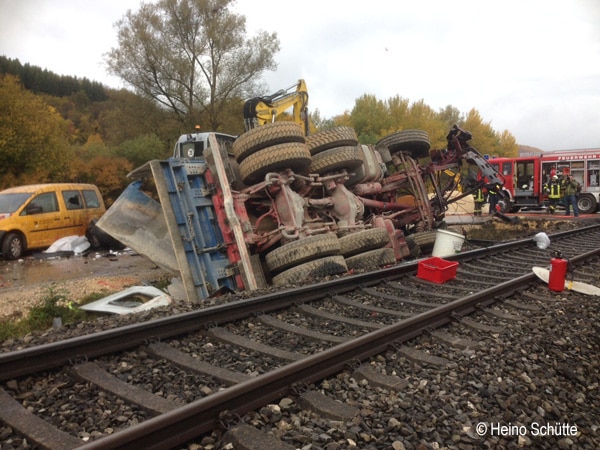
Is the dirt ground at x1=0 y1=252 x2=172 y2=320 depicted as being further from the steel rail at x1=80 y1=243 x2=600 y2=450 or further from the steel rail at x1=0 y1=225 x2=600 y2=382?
the steel rail at x1=80 y1=243 x2=600 y2=450

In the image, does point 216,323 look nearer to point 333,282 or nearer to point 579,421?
point 333,282

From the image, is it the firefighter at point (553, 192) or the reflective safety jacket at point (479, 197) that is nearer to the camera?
the firefighter at point (553, 192)

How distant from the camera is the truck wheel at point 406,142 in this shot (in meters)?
10.4

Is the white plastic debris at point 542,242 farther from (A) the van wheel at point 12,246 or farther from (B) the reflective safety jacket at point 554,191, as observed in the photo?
(B) the reflective safety jacket at point 554,191

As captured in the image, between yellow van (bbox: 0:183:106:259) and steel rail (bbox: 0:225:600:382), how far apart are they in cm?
928

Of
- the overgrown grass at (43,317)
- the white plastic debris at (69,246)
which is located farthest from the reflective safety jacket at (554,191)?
the overgrown grass at (43,317)

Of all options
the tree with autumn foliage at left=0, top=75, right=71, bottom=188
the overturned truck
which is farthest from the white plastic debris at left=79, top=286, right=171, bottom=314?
the tree with autumn foliage at left=0, top=75, right=71, bottom=188

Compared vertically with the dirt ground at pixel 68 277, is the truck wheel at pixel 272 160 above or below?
above

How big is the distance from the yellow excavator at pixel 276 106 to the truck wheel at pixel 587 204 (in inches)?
652

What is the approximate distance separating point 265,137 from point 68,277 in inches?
198

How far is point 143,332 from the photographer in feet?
12.1

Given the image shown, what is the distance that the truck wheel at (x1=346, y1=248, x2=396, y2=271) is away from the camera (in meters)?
7.17

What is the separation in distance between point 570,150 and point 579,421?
2541 cm

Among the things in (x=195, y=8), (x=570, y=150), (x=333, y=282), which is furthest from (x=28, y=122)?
(x=570, y=150)
